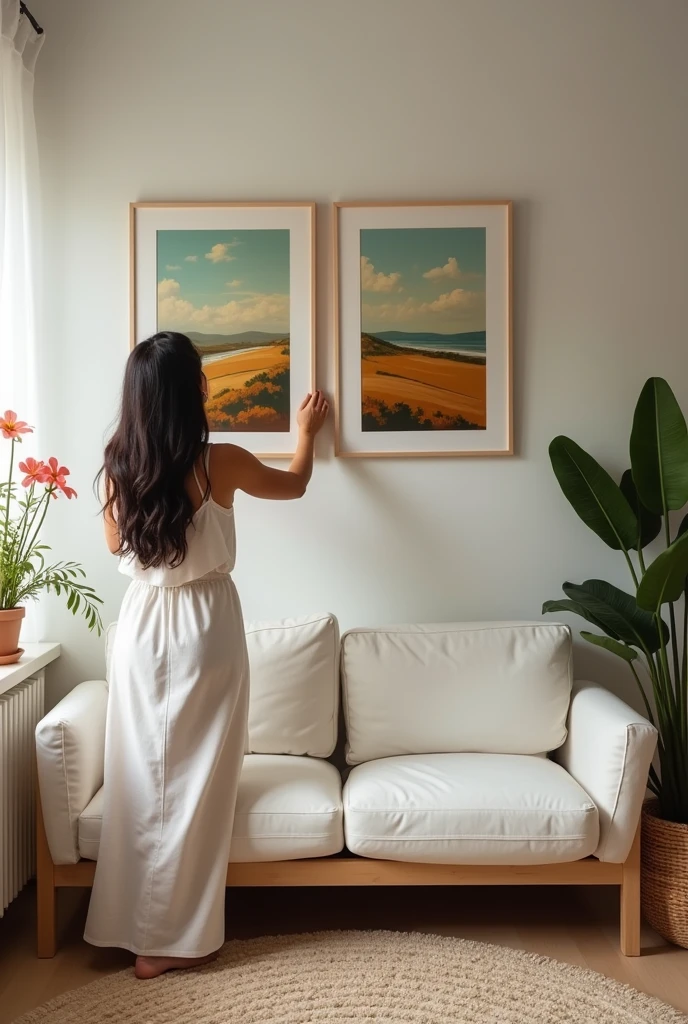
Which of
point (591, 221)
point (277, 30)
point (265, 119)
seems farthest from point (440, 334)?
point (277, 30)

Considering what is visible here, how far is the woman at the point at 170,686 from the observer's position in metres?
2.14

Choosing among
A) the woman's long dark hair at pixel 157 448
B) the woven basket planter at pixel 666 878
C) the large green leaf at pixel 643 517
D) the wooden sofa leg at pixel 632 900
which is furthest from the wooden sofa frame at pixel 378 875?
the large green leaf at pixel 643 517

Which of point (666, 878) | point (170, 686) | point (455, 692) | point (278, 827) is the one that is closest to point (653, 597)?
point (455, 692)

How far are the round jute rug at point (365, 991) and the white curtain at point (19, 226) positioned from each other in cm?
120

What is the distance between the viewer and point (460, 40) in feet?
9.36

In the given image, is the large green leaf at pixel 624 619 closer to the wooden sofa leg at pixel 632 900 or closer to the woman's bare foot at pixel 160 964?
the wooden sofa leg at pixel 632 900

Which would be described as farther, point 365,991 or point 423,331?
point 423,331

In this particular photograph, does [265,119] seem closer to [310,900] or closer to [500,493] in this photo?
[500,493]

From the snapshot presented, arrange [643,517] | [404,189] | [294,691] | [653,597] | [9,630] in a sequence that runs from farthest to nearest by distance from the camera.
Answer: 1. [404,189]
2. [643,517]
3. [294,691]
4. [9,630]
5. [653,597]

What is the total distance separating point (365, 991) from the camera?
2.10 metres

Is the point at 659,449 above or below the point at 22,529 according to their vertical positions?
above

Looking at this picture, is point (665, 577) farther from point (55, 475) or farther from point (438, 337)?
point (55, 475)

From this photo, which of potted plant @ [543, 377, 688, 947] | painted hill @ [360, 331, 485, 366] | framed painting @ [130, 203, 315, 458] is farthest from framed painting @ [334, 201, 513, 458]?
potted plant @ [543, 377, 688, 947]

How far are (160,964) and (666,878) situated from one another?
1.38m
